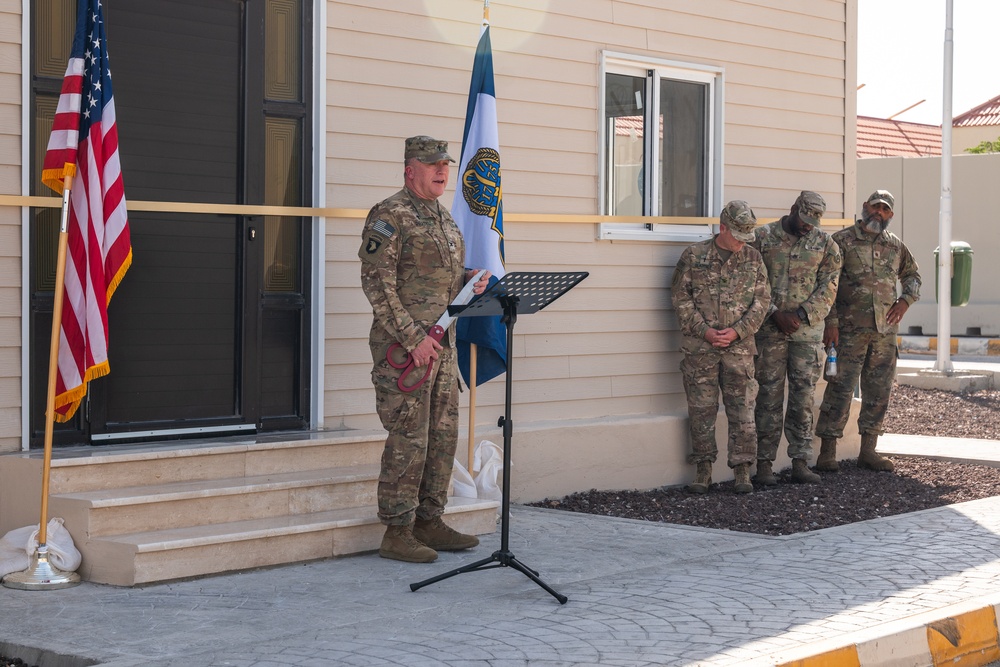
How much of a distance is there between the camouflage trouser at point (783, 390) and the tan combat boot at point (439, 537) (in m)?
3.67

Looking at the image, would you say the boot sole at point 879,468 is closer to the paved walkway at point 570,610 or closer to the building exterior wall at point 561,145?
the building exterior wall at point 561,145

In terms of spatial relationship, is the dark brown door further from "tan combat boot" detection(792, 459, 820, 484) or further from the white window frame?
"tan combat boot" detection(792, 459, 820, 484)

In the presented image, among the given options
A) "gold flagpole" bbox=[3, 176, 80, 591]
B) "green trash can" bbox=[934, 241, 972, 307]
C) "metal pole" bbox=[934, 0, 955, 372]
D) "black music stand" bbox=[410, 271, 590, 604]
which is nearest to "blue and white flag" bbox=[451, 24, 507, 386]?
"black music stand" bbox=[410, 271, 590, 604]

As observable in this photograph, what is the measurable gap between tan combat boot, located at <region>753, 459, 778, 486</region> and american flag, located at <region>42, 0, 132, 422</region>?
5.39m

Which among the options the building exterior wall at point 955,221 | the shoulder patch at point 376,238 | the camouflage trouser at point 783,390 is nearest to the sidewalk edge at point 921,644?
the shoulder patch at point 376,238

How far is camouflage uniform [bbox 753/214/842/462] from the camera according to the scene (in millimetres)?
9852

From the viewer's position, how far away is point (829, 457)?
34.6ft

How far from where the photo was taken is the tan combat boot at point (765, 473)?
32.4 feet

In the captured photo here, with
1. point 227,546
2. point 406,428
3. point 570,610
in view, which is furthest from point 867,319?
point 227,546

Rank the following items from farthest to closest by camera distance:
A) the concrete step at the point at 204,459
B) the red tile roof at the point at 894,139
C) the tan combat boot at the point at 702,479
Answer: the red tile roof at the point at 894,139
the tan combat boot at the point at 702,479
the concrete step at the point at 204,459

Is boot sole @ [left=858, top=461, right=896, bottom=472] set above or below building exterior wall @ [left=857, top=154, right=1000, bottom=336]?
below

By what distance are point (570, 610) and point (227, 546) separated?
179 centimetres

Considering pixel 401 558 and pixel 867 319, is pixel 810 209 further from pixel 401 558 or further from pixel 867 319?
pixel 401 558

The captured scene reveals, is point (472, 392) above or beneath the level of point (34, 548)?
above
